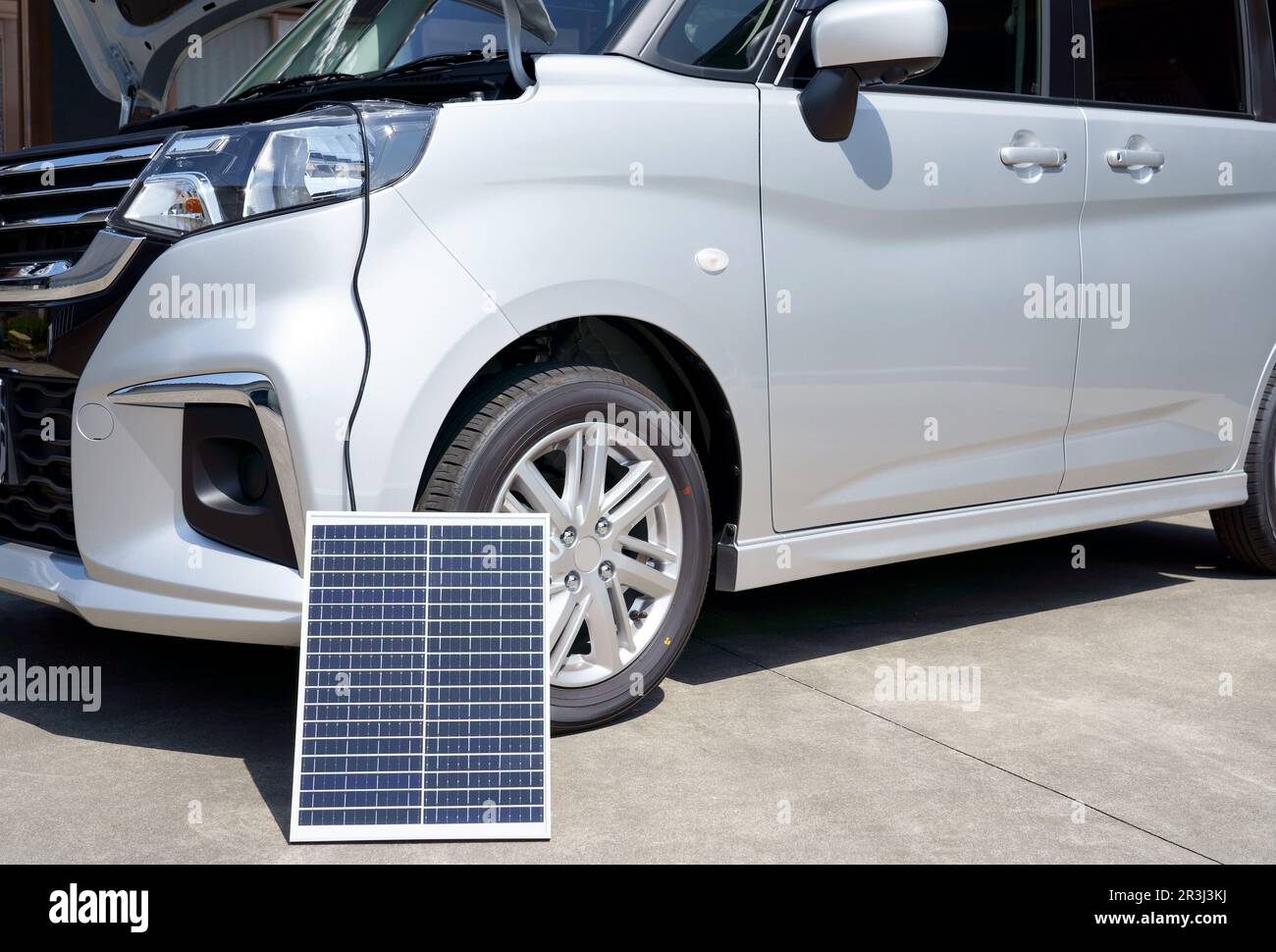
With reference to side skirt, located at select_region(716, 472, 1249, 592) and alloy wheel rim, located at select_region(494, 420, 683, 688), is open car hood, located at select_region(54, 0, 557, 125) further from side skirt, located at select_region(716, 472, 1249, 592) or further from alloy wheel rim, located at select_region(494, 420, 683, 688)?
side skirt, located at select_region(716, 472, 1249, 592)

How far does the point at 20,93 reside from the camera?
7.83 m

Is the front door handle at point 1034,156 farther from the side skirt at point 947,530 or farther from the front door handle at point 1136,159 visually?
the side skirt at point 947,530

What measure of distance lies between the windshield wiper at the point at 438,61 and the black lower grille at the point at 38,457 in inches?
40.9

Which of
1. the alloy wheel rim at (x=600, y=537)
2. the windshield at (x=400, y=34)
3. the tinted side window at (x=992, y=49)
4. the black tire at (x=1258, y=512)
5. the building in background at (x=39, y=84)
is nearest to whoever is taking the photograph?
the alloy wheel rim at (x=600, y=537)

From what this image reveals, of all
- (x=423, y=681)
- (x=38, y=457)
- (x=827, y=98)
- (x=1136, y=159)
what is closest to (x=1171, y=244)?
(x=1136, y=159)

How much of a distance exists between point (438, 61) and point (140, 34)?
1.28 m

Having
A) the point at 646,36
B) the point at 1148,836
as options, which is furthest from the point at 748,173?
the point at 1148,836

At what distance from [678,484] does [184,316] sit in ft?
3.61

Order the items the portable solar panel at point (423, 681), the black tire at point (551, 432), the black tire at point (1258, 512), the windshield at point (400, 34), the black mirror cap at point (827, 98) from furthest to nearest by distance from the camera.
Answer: the black tire at point (1258, 512)
the black mirror cap at point (827, 98)
the windshield at point (400, 34)
the black tire at point (551, 432)
the portable solar panel at point (423, 681)

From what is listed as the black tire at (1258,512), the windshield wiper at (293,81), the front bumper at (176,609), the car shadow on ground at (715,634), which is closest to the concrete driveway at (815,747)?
the car shadow on ground at (715,634)

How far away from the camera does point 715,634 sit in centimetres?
404

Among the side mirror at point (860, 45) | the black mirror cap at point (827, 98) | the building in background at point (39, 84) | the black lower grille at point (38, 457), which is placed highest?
the building in background at point (39, 84)

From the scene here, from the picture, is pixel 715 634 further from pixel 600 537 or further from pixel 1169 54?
pixel 1169 54

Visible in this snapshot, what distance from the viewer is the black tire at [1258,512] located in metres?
4.63
